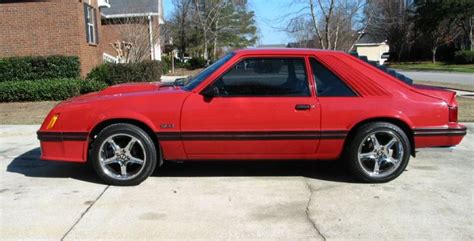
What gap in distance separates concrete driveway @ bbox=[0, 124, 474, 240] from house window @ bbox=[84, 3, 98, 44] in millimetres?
11957

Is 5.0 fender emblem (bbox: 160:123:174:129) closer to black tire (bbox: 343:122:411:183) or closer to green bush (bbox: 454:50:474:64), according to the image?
black tire (bbox: 343:122:411:183)

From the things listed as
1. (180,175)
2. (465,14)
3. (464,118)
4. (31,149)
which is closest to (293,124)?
(180,175)

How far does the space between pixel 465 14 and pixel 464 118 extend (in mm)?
47641

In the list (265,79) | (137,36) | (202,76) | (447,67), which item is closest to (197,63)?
(137,36)

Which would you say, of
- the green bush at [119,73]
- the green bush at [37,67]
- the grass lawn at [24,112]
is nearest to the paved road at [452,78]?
the green bush at [119,73]

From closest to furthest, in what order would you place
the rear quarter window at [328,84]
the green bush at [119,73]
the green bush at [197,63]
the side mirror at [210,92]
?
1. the side mirror at [210,92]
2. the rear quarter window at [328,84]
3. the green bush at [119,73]
4. the green bush at [197,63]

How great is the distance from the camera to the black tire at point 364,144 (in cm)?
540

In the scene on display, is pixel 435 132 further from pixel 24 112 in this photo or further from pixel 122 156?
pixel 24 112

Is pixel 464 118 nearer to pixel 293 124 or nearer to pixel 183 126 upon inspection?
pixel 293 124

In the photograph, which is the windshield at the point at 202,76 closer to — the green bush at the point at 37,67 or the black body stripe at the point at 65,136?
the black body stripe at the point at 65,136

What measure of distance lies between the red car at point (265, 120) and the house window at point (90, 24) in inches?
509

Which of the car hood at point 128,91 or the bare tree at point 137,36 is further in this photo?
the bare tree at point 137,36

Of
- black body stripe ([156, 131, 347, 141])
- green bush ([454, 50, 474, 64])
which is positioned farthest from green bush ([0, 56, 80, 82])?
green bush ([454, 50, 474, 64])

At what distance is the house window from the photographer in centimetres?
1762
